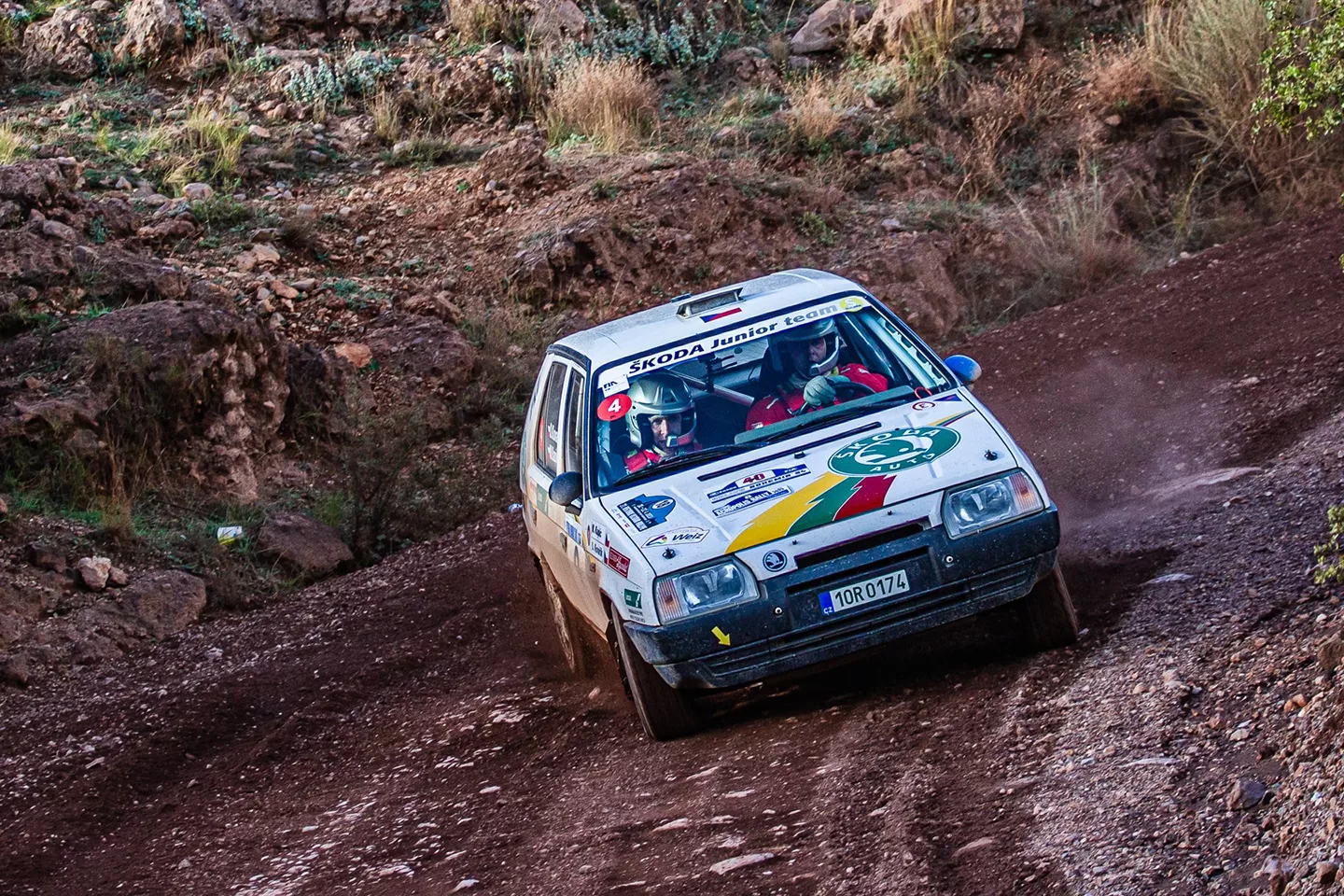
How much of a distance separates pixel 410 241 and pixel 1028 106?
8.16m

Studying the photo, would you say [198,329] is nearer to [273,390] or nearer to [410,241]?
[273,390]

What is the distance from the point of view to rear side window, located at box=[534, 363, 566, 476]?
22.6 ft

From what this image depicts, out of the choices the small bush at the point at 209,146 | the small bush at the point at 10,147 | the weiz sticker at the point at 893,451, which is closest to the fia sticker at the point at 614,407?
the weiz sticker at the point at 893,451

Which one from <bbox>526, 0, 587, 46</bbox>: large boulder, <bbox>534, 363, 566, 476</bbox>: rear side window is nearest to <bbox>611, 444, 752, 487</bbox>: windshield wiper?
<bbox>534, 363, 566, 476</bbox>: rear side window

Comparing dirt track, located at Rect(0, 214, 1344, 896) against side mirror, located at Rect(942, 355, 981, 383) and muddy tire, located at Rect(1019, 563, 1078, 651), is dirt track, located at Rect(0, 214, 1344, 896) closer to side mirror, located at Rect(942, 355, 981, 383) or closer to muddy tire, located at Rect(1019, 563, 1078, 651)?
muddy tire, located at Rect(1019, 563, 1078, 651)

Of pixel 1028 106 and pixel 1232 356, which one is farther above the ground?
pixel 1028 106

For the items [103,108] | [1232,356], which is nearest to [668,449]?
[1232,356]

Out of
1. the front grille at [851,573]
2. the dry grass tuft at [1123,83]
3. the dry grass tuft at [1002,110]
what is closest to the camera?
the front grille at [851,573]

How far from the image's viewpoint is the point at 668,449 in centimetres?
624

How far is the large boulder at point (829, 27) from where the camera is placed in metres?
20.6

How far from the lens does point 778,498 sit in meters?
5.58

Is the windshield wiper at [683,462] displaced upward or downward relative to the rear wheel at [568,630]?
upward

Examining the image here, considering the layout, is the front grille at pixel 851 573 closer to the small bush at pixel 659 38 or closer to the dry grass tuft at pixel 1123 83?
the dry grass tuft at pixel 1123 83

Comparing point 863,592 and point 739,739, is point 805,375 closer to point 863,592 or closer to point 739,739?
point 863,592
